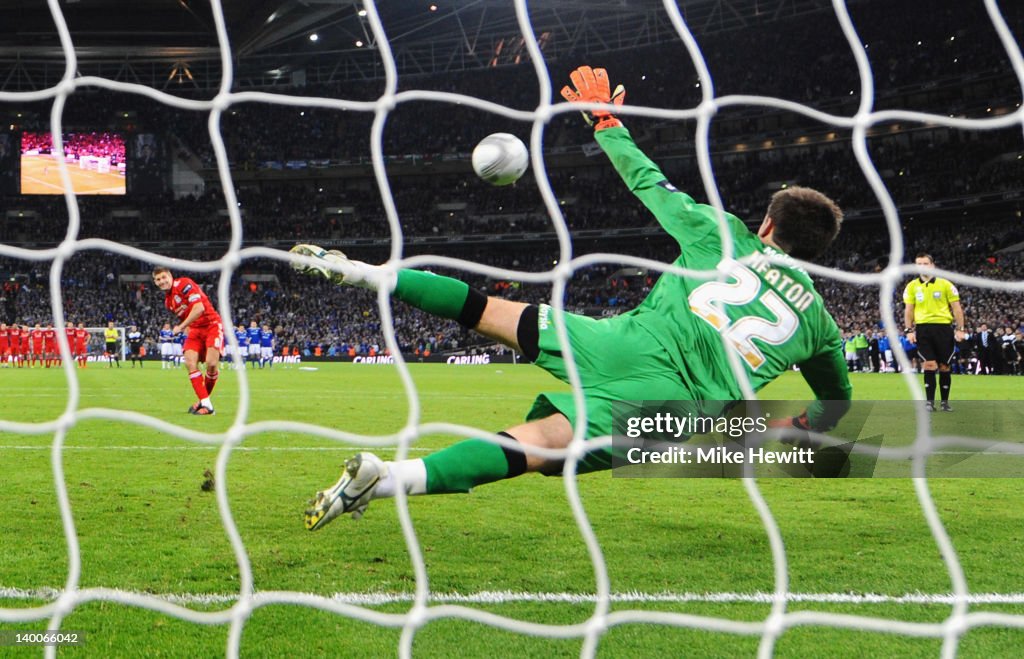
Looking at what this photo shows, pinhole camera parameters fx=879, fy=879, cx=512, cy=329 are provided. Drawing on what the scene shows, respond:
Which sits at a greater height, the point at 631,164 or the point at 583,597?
the point at 631,164

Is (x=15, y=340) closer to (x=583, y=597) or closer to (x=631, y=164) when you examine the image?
(x=631, y=164)

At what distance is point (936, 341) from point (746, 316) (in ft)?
23.2

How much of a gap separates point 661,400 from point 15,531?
2.93 meters

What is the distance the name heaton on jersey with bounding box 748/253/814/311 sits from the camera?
130 inches

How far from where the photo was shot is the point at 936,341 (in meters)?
9.34

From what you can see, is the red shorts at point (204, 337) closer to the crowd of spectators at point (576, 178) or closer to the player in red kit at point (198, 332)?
the player in red kit at point (198, 332)

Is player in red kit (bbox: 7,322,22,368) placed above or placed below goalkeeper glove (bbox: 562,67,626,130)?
below

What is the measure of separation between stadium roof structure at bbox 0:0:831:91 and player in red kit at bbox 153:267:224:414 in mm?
21644

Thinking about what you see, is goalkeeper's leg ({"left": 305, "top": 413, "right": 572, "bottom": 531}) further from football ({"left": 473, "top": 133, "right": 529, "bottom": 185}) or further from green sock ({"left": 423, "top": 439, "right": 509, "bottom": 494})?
football ({"left": 473, "top": 133, "right": 529, "bottom": 185})

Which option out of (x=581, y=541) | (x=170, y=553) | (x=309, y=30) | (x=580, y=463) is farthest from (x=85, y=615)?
(x=309, y=30)

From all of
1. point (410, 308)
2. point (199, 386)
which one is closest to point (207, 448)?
point (199, 386)

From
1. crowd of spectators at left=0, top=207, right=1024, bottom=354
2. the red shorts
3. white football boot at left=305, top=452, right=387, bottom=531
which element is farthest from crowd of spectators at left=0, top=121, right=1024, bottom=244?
white football boot at left=305, top=452, right=387, bottom=531

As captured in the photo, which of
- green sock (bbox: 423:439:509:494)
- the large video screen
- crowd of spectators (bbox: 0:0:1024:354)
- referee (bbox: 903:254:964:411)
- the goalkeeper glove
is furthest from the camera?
the large video screen

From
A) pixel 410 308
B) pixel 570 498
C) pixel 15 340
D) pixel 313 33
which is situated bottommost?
pixel 15 340
